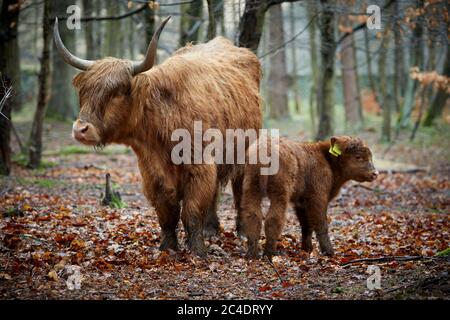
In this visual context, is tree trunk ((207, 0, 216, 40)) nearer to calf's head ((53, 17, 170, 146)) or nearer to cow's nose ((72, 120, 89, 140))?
calf's head ((53, 17, 170, 146))

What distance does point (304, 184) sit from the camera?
7.83 m

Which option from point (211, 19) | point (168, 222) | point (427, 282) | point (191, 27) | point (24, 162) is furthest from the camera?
point (191, 27)

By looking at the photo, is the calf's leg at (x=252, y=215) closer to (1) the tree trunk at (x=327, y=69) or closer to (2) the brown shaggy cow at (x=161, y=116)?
(2) the brown shaggy cow at (x=161, y=116)

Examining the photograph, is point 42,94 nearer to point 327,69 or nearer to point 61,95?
point 327,69

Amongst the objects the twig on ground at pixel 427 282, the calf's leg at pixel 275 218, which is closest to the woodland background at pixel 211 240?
the twig on ground at pixel 427 282

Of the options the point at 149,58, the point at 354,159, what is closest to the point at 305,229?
the point at 354,159

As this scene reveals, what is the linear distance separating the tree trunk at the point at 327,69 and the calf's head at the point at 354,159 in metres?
5.77

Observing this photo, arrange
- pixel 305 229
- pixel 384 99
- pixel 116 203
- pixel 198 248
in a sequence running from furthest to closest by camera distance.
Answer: pixel 384 99 < pixel 116 203 < pixel 305 229 < pixel 198 248

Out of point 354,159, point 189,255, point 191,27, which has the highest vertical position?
point 191,27

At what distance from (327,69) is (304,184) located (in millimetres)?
8853

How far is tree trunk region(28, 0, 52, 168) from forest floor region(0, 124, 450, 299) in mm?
1069

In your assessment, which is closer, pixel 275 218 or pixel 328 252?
pixel 275 218

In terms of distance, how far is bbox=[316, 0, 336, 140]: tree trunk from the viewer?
49.0ft
